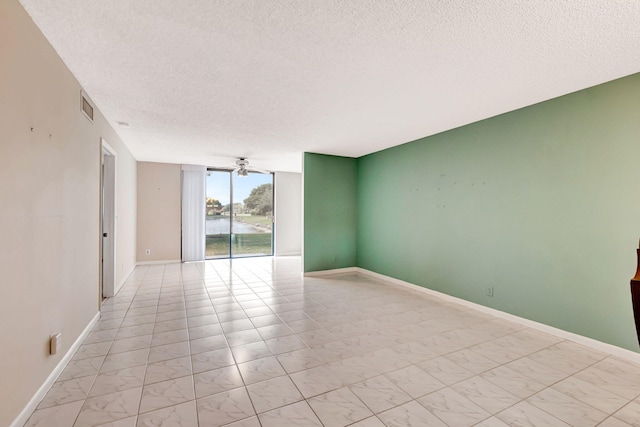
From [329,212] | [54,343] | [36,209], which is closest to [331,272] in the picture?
[329,212]

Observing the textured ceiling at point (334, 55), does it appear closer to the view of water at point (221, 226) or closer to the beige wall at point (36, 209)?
the beige wall at point (36, 209)

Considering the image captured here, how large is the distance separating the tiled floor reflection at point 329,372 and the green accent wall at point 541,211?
0.45 m

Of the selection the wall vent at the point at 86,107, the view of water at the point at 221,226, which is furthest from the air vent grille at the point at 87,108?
the view of water at the point at 221,226

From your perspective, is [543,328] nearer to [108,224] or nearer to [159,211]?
[108,224]

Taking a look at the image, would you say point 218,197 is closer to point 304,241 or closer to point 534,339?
point 304,241

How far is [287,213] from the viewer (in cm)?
833

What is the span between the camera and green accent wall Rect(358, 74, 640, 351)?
254cm

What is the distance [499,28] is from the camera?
1841 mm

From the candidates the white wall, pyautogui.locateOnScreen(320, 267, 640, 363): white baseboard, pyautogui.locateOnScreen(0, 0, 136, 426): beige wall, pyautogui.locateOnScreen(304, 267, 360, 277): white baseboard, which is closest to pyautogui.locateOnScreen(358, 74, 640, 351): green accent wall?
pyautogui.locateOnScreen(320, 267, 640, 363): white baseboard

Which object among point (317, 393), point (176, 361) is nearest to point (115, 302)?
point (176, 361)

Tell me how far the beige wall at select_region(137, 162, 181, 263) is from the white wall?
2619 millimetres

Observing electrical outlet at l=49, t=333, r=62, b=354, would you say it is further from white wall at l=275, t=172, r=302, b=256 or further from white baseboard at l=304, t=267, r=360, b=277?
white wall at l=275, t=172, r=302, b=256

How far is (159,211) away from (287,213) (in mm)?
3338

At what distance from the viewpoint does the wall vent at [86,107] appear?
2.75 meters
